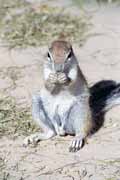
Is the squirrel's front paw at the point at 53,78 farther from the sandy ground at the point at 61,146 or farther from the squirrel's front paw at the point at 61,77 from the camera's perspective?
the sandy ground at the point at 61,146

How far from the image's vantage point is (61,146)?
646 centimetres

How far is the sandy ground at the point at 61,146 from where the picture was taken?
19.6 feet

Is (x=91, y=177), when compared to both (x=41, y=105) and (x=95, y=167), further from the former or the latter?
(x=41, y=105)

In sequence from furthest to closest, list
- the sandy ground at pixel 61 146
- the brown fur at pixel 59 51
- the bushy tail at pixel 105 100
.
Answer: the bushy tail at pixel 105 100
the brown fur at pixel 59 51
the sandy ground at pixel 61 146

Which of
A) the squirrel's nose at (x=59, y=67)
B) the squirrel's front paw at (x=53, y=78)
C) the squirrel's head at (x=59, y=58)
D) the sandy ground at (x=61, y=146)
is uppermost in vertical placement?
the squirrel's head at (x=59, y=58)

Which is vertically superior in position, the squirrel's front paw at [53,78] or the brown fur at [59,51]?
the brown fur at [59,51]

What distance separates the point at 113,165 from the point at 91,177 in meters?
0.29

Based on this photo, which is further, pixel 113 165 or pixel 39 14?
pixel 39 14

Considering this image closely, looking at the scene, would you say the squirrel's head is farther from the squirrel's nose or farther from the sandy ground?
the sandy ground

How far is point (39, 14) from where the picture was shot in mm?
9969

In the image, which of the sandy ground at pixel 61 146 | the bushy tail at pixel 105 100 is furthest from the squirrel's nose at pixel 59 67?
the bushy tail at pixel 105 100

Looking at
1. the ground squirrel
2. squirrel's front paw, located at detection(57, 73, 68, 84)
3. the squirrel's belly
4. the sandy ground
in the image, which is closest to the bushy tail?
the sandy ground

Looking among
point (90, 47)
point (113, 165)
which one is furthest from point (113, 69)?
point (113, 165)

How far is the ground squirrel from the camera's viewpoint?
6343 millimetres
